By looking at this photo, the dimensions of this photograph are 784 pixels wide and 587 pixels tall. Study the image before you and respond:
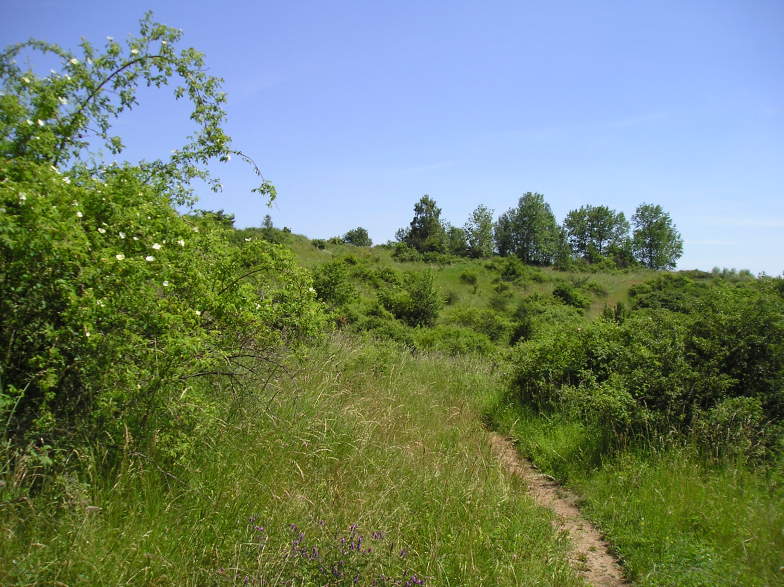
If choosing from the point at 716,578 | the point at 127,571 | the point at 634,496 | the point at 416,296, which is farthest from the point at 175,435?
the point at 416,296

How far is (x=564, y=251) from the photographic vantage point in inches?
2472

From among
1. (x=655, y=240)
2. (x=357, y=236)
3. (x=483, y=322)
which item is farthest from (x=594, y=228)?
(x=483, y=322)

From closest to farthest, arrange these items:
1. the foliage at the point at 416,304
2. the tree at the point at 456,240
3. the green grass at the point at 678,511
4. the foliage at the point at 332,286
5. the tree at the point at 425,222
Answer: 1. the green grass at the point at 678,511
2. the foliage at the point at 332,286
3. the foliage at the point at 416,304
4. the tree at the point at 456,240
5. the tree at the point at 425,222

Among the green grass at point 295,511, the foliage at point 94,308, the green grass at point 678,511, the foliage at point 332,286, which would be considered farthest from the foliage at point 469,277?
the foliage at point 94,308

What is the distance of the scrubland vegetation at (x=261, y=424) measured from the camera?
8.29ft

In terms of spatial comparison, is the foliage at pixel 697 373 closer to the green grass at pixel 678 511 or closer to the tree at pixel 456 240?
the green grass at pixel 678 511

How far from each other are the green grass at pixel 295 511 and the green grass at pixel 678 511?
681 mm

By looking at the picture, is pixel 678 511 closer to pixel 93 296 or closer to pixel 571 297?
pixel 93 296

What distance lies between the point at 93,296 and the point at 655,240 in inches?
2782

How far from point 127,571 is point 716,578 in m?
3.47

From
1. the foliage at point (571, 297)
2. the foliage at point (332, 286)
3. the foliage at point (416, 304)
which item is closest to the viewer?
the foliage at point (332, 286)

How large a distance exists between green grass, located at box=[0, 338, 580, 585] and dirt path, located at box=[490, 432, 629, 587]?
24cm

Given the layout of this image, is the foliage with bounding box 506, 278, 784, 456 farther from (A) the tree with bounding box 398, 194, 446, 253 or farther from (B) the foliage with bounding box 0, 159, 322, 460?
(A) the tree with bounding box 398, 194, 446, 253

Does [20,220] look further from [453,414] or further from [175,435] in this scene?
[453,414]
